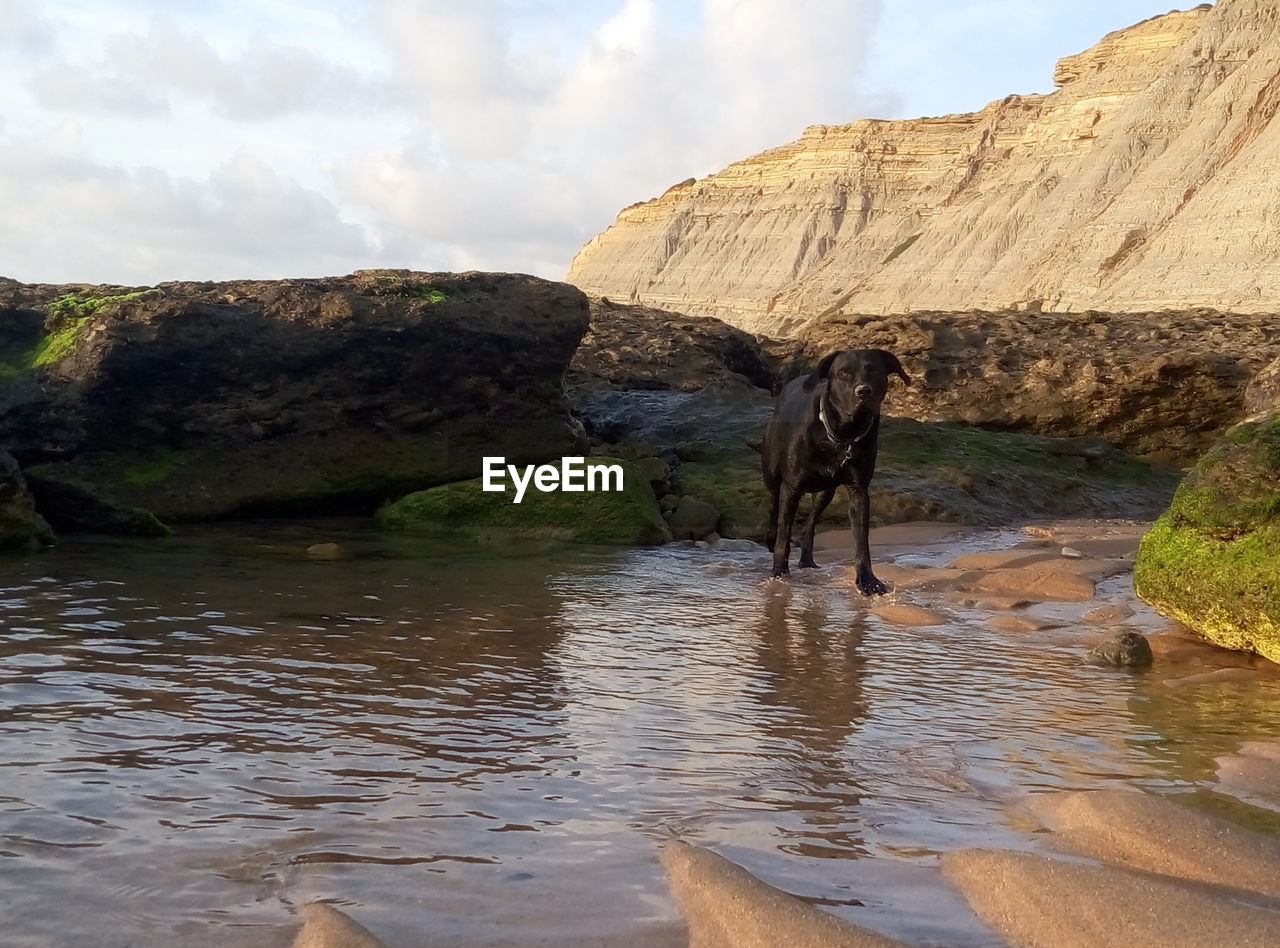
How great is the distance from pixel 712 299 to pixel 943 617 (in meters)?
71.3

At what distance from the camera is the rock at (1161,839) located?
9.57 feet

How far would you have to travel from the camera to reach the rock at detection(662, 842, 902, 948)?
251 cm

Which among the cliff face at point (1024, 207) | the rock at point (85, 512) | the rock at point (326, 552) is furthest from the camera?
the cliff face at point (1024, 207)

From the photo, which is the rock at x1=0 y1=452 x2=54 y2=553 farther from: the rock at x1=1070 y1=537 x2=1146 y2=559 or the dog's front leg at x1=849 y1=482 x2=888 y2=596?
the rock at x1=1070 y1=537 x2=1146 y2=559

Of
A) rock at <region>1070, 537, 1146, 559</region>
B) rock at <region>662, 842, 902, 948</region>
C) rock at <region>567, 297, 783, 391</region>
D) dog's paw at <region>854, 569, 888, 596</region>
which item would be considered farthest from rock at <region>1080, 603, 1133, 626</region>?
rock at <region>567, 297, 783, 391</region>

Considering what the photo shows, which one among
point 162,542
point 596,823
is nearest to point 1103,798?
point 596,823

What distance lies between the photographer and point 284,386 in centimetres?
1258

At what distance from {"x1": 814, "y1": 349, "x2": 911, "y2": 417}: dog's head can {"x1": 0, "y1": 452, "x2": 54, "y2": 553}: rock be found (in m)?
6.03

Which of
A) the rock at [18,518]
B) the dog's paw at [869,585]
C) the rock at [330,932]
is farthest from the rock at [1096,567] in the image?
the rock at [18,518]

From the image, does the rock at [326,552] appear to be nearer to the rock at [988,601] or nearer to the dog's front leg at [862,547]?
the dog's front leg at [862,547]

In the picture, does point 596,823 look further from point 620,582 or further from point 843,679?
point 620,582

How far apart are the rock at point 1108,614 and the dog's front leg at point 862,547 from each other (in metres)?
1.45

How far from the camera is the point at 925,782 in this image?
3762 mm

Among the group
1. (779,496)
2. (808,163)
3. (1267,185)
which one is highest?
(808,163)
